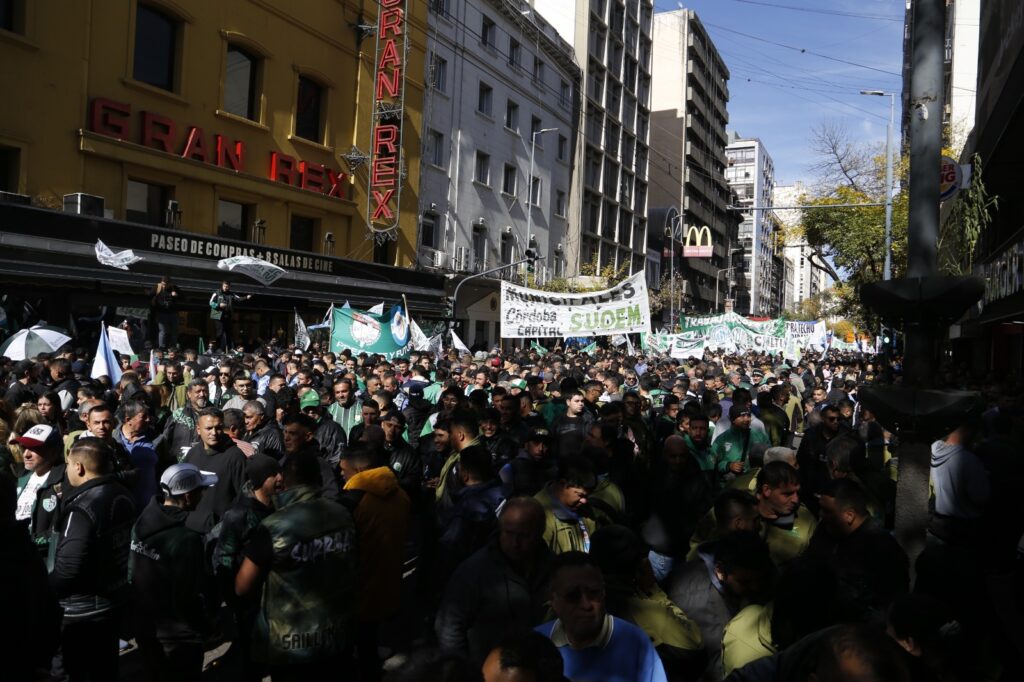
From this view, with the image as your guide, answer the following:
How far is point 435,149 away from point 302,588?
29497 millimetres

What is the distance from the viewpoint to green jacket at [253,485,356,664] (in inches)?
152

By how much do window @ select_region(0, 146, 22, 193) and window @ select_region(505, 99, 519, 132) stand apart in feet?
76.4

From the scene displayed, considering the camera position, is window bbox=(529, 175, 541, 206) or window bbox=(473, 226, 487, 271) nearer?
window bbox=(473, 226, 487, 271)

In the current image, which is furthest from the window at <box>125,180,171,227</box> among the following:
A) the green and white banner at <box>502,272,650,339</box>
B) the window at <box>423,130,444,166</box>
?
the window at <box>423,130,444,166</box>

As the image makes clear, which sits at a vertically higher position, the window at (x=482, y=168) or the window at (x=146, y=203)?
the window at (x=482, y=168)

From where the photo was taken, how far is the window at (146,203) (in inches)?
782

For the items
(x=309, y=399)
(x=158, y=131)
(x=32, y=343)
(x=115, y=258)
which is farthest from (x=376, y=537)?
(x=158, y=131)

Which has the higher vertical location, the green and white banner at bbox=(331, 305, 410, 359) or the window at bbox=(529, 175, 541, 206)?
the window at bbox=(529, 175, 541, 206)

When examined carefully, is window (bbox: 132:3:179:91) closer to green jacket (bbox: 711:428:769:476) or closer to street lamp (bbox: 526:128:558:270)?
green jacket (bbox: 711:428:769:476)

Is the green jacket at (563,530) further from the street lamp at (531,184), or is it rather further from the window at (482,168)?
the street lamp at (531,184)

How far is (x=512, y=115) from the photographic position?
125 feet

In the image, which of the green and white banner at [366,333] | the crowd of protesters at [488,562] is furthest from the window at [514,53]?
the crowd of protesters at [488,562]

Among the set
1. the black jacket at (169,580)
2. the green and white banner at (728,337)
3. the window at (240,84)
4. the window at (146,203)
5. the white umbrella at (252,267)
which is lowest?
the black jacket at (169,580)

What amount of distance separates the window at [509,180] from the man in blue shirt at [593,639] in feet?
116
